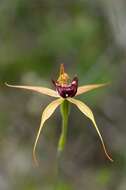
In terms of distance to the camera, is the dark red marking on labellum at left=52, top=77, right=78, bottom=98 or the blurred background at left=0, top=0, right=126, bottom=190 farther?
the blurred background at left=0, top=0, right=126, bottom=190

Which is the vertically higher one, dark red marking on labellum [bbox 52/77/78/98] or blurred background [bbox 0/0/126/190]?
dark red marking on labellum [bbox 52/77/78/98]

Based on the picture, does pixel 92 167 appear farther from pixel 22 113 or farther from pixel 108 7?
pixel 108 7

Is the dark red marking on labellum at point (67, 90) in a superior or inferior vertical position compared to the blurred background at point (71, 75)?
superior

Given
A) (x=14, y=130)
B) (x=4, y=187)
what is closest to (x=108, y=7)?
(x=14, y=130)

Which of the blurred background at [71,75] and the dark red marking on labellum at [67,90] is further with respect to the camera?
the blurred background at [71,75]

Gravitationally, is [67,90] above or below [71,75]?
above

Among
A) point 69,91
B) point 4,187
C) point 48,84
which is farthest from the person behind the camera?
point 48,84

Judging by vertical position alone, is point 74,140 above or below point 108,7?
below

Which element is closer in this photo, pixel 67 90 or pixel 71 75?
pixel 67 90
